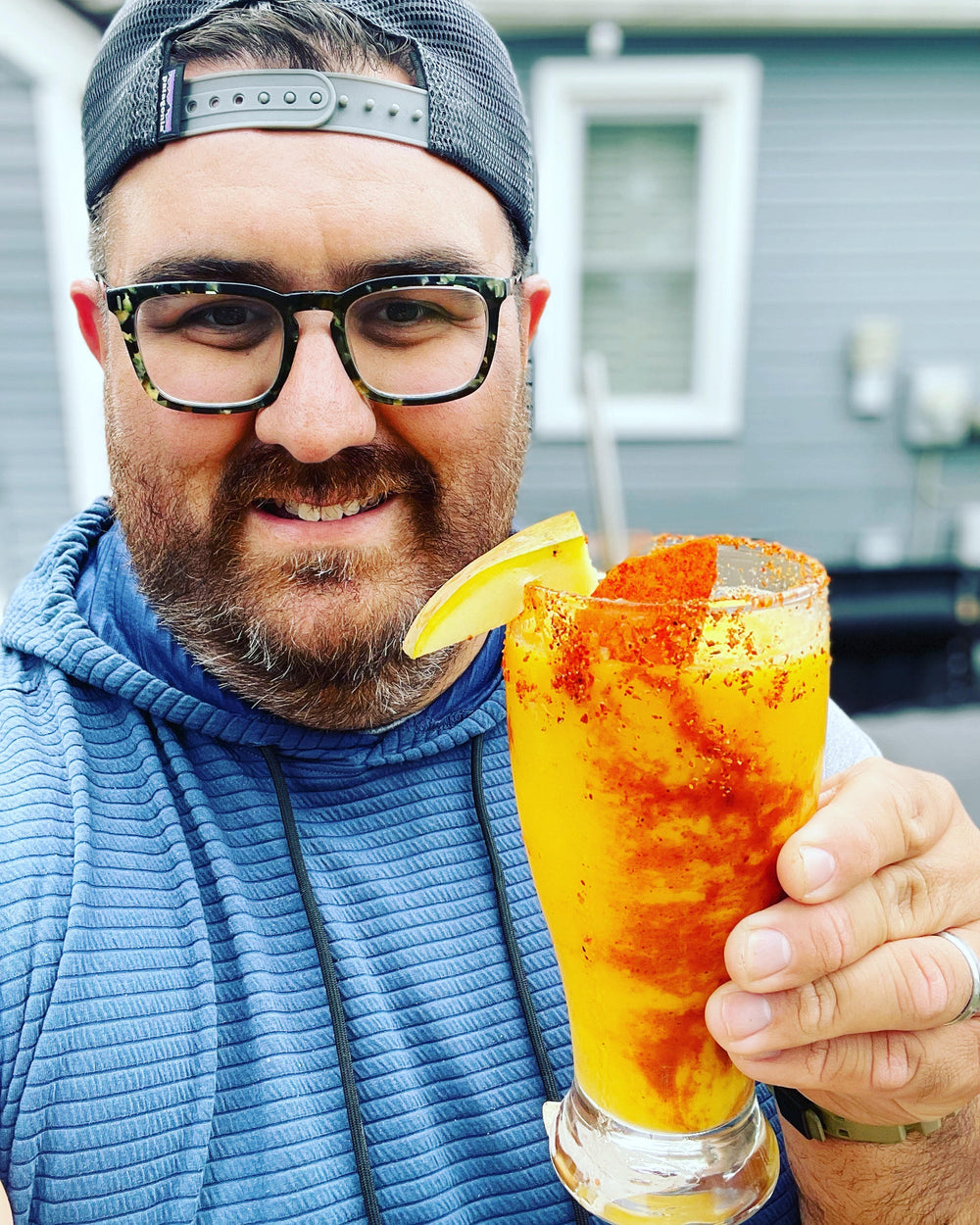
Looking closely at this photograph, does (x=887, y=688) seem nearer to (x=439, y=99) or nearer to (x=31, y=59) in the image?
(x=439, y=99)

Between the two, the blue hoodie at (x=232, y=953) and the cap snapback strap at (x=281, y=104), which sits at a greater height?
the cap snapback strap at (x=281, y=104)

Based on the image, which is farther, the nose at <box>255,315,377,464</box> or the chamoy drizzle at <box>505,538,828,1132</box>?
the nose at <box>255,315,377,464</box>

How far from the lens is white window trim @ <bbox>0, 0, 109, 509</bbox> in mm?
4633

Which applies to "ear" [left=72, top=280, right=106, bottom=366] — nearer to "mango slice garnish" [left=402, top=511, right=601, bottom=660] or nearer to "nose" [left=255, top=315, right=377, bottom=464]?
"nose" [left=255, top=315, right=377, bottom=464]

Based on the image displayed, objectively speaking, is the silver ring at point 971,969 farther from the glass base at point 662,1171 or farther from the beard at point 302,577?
the beard at point 302,577

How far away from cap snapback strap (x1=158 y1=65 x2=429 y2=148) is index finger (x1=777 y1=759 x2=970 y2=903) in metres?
0.98

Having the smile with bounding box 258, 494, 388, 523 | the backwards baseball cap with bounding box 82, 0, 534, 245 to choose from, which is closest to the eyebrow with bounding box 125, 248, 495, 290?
the backwards baseball cap with bounding box 82, 0, 534, 245

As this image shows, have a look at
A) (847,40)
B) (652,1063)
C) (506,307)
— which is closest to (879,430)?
(847,40)

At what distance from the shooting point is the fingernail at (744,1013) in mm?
954

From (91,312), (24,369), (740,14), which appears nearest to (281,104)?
(91,312)

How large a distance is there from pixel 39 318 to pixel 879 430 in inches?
197

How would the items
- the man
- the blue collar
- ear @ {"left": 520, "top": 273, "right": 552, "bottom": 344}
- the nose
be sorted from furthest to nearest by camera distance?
ear @ {"left": 520, "top": 273, "right": 552, "bottom": 344} → the blue collar → the nose → the man

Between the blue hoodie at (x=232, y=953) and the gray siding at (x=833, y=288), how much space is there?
16.5 feet

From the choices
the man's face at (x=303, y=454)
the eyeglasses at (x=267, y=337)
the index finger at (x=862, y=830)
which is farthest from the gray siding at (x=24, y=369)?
the index finger at (x=862, y=830)
